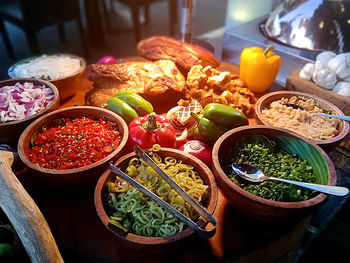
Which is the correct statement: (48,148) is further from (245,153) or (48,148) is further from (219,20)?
(219,20)

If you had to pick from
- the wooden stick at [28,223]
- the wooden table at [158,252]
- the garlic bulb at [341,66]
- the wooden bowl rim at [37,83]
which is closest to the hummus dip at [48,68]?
the wooden bowl rim at [37,83]

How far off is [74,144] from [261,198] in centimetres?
119

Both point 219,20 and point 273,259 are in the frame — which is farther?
point 219,20

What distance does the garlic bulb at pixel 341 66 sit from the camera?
233 cm

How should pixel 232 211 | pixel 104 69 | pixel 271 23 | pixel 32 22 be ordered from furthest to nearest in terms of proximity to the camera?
1. pixel 32 22
2. pixel 271 23
3. pixel 104 69
4. pixel 232 211

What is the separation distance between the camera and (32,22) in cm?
A: 529

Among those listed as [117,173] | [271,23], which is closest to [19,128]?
[117,173]

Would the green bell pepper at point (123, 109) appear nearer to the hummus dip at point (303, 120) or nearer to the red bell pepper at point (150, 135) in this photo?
the red bell pepper at point (150, 135)

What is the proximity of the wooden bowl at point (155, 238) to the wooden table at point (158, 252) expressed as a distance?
0.09m

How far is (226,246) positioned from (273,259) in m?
0.46

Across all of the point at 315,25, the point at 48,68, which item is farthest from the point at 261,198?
the point at 315,25

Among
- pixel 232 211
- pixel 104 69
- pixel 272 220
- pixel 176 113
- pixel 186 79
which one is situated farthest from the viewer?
pixel 186 79

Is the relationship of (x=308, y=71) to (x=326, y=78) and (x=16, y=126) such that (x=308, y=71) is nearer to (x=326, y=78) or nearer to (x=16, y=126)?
(x=326, y=78)

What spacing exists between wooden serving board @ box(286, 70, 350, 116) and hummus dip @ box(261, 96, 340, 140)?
17 cm
